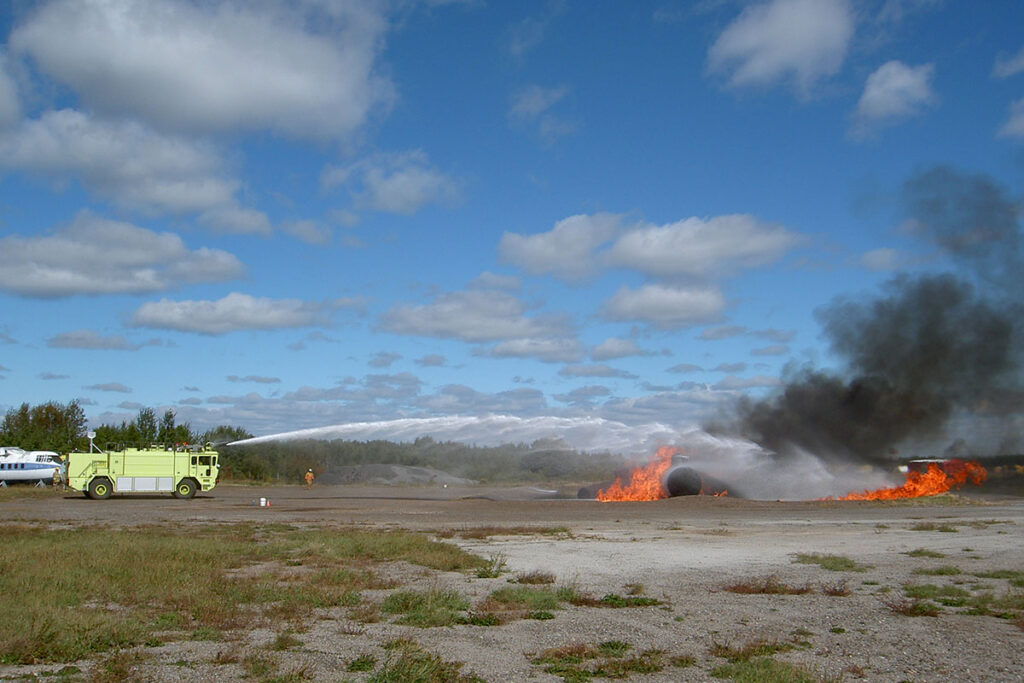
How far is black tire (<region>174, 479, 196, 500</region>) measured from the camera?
165ft

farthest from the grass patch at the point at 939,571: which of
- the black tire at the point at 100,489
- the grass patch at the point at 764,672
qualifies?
the black tire at the point at 100,489

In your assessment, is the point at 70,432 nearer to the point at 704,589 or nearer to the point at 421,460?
the point at 421,460

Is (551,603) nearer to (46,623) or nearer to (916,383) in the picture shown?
(46,623)

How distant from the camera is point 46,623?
35.9 ft

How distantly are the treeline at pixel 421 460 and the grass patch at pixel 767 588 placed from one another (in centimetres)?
4670

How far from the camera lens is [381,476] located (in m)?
88.4

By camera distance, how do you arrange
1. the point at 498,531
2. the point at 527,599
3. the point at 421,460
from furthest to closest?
the point at 421,460 < the point at 498,531 < the point at 527,599

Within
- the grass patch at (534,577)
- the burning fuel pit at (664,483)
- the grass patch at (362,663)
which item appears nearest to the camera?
the grass patch at (362,663)

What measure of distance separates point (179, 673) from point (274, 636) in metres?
2.24

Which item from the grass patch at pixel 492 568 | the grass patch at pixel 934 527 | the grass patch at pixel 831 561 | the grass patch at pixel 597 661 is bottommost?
the grass patch at pixel 934 527

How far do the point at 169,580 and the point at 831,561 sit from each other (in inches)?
645

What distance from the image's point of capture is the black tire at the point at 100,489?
48463mm

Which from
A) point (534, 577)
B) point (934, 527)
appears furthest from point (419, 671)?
point (934, 527)

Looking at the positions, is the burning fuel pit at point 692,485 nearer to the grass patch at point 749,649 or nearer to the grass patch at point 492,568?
the grass patch at point 492,568
